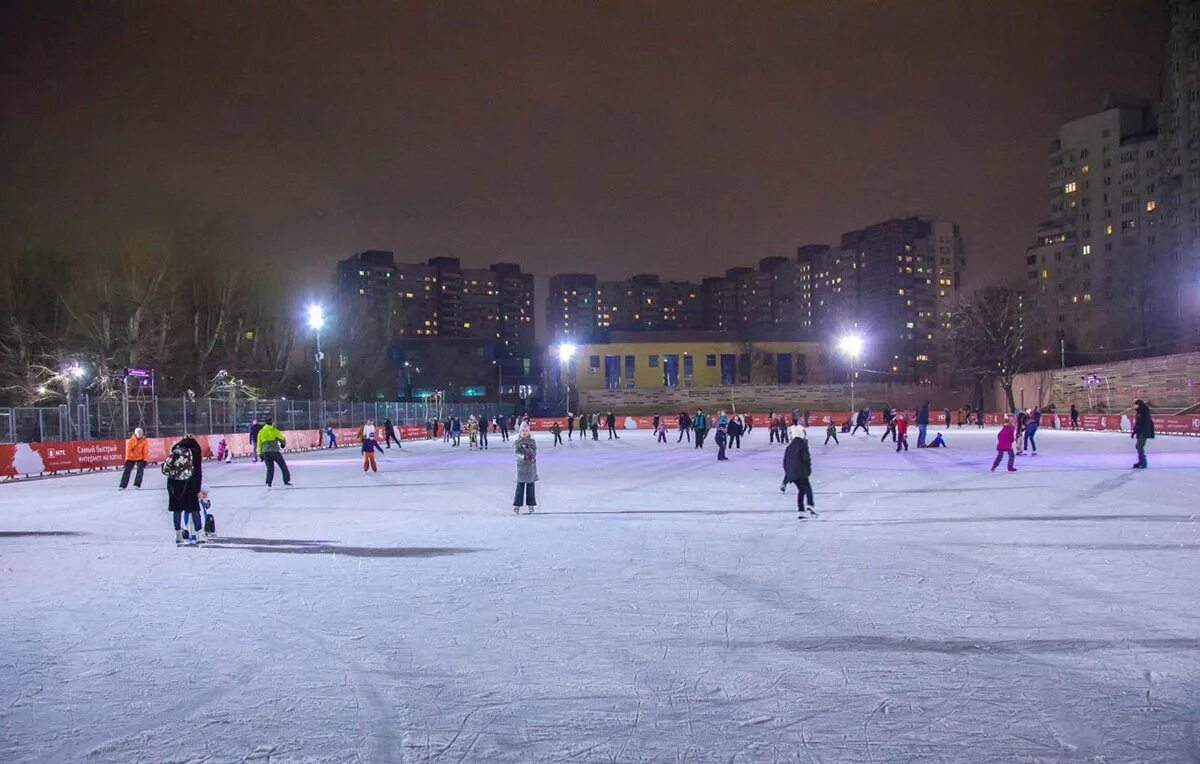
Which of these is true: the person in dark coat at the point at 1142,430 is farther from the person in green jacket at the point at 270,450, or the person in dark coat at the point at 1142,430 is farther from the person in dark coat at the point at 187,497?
the person in dark coat at the point at 187,497

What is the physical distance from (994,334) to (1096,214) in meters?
46.3

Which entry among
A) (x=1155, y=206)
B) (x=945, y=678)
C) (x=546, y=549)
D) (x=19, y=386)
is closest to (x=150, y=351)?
(x=19, y=386)

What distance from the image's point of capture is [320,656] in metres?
5.70

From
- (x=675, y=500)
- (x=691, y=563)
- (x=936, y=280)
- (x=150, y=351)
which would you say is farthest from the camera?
(x=936, y=280)

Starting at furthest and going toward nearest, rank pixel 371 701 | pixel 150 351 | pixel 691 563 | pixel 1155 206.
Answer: pixel 1155 206 → pixel 150 351 → pixel 691 563 → pixel 371 701

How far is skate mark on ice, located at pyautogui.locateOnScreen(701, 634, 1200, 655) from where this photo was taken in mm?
5629

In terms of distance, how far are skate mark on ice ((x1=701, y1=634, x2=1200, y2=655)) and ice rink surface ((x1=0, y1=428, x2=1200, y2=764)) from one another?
0.03 m

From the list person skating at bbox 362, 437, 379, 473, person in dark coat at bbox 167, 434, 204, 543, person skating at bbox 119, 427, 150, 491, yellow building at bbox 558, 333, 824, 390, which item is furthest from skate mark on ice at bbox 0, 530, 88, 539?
yellow building at bbox 558, 333, 824, 390

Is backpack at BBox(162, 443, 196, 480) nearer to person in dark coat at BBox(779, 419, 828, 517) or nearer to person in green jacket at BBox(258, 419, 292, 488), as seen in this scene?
person in dark coat at BBox(779, 419, 828, 517)

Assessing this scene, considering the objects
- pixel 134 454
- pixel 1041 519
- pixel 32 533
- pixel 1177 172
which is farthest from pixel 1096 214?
pixel 32 533

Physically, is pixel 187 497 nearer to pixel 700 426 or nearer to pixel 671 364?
pixel 700 426

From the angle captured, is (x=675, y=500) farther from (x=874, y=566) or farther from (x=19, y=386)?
(x=19, y=386)

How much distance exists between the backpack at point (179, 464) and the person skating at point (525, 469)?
4368 mm

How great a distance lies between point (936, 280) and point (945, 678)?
146 meters
